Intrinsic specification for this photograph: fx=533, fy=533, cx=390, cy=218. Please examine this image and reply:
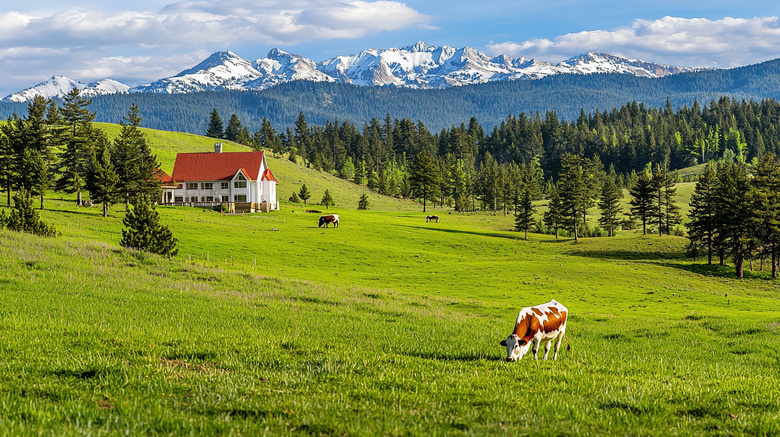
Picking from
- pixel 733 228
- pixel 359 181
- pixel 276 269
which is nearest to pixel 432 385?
pixel 276 269

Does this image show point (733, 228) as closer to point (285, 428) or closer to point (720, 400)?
point (720, 400)

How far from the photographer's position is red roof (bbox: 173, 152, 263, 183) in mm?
108062

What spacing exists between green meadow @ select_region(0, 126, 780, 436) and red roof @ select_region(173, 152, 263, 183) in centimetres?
6673

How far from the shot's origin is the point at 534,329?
Result: 551 inches

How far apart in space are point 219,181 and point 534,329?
102 metres

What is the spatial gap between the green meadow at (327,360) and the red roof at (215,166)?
6673cm

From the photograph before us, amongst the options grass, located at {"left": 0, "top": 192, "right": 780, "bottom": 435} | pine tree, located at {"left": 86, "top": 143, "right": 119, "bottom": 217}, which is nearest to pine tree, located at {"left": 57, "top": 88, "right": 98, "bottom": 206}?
pine tree, located at {"left": 86, "top": 143, "right": 119, "bottom": 217}

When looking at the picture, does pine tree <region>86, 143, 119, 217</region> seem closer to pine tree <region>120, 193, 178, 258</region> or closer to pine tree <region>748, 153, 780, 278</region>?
pine tree <region>120, 193, 178, 258</region>

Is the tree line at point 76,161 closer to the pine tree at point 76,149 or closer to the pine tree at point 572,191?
the pine tree at point 76,149

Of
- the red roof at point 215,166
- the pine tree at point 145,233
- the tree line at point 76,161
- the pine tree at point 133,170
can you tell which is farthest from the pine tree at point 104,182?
the red roof at point 215,166

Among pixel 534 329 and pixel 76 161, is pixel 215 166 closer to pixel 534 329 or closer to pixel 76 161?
pixel 76 161

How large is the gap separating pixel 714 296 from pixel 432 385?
51.7 metres

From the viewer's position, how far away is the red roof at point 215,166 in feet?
355

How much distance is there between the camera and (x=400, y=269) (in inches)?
2277
